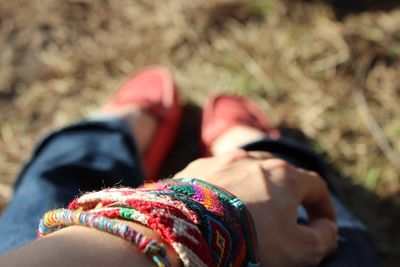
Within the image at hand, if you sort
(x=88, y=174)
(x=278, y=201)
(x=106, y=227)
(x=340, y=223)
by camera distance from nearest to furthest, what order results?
(x=106, y=227), (x=278, y=201), (x=340, y=223), (x=88, y=174)

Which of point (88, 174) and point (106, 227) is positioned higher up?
point (106, 227)

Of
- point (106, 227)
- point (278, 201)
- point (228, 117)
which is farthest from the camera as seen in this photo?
point (228, 117)

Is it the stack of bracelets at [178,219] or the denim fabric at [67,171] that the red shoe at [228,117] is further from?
the stack of bracelets at [178,219]

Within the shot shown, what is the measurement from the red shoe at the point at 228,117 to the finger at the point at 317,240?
2.27ft

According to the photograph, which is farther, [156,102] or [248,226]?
[156,102]

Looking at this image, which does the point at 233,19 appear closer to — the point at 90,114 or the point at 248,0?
the point at 248,0

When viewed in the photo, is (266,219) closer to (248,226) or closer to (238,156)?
(248,226)

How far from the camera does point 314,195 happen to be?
1.08m

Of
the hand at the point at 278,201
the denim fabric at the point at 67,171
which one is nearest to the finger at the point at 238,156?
the hand at the point at 278,201

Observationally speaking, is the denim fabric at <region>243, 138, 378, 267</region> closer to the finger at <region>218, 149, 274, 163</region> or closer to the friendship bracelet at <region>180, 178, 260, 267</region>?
the finger at <region>218, 149, 274, 163</region>

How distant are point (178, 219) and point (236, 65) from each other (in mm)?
1294

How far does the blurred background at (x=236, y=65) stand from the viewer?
1.76 m

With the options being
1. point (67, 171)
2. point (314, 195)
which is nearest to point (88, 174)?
point (67, 171)

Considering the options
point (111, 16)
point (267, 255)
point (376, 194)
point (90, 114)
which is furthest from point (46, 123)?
point (267, 255)
